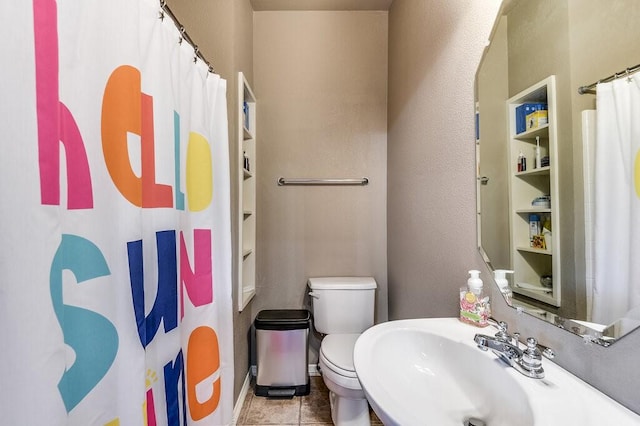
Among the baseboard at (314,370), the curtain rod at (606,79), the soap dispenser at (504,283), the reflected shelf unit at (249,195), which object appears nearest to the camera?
the curtain rod at (606,79)

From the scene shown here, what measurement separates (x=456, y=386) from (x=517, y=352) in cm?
22

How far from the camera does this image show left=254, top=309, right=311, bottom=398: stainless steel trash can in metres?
1.64

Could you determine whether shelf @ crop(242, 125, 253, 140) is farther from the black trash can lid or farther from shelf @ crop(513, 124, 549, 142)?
shelf @ crop(513, 124, 549, 142)

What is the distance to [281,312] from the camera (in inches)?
70.4

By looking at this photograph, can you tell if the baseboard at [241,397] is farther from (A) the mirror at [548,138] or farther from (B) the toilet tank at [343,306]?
(A) the mirror at [548,138]

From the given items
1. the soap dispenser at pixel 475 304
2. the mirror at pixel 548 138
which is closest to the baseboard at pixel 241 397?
the soap dispenser at pixel 475 304

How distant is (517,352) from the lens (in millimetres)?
616

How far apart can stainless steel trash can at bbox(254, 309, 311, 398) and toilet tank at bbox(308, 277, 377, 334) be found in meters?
0.13

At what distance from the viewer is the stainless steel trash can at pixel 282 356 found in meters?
1.64

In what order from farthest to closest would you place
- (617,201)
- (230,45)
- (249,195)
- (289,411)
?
(249,195)
(289,411)
(230,45)
(617,201)

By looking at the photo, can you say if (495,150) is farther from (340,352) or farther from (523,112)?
(340,352)

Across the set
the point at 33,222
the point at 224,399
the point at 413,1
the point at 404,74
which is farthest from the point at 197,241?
the point at 413,1

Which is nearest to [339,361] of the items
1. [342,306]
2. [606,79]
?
[342,306]

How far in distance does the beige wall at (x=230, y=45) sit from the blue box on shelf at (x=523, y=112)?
49.8 inches
